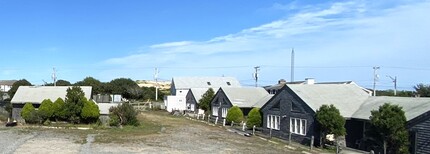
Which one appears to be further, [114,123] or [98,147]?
[114,123]

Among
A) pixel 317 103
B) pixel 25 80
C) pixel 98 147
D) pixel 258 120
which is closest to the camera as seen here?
pixel 98 147

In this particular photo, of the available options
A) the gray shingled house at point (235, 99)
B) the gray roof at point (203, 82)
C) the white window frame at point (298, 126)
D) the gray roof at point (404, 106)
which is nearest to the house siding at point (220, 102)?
the gray shingled house at point (235, 99)

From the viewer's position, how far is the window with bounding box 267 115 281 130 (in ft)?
127

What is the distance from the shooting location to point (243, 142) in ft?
113

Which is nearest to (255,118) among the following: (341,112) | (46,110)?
(341,112)

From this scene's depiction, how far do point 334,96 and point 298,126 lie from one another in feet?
12.9

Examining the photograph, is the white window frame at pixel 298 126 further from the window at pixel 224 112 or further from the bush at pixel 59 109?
the bush at pixel 59 109

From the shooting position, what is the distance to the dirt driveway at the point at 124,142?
28.8 meters

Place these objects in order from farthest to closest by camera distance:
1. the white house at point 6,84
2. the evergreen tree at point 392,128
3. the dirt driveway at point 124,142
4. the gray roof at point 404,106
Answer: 1. the white house at point 6,84
2. the dirt driveway at point 124,142
3. the gray roof at point 404,106
4. the evergreen tree at point 392,128

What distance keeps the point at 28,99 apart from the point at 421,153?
143 ft

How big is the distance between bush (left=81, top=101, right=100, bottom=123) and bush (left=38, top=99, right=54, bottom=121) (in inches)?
140

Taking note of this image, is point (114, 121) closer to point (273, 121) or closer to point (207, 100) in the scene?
point (273, 121)

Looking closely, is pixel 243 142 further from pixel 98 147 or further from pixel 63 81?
pixel 63 81

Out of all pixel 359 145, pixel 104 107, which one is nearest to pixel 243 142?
pixel 359 145
